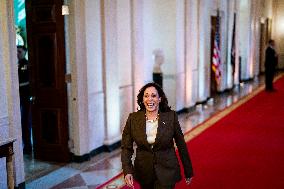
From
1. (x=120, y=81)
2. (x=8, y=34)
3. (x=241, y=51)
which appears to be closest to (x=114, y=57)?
(x=120, y=81)

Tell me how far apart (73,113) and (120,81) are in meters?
1.35

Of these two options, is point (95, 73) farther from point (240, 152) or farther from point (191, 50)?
point (191, 50)

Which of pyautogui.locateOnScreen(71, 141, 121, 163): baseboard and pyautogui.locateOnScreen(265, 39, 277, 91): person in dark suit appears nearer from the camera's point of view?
pyautogui.locateOnScreen(71, 141, 121, 163): baseboard

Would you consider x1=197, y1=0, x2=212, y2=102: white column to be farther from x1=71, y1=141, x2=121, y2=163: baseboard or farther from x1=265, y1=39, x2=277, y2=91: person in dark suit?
x1=71, y1=141, x2=121, y2=163: baseboard

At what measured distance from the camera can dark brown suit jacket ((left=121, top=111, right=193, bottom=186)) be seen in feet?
10.6

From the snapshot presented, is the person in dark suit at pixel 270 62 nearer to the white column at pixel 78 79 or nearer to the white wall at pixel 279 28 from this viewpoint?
the white column at pixel 78 79

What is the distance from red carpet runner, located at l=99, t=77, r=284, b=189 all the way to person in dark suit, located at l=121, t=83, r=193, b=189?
1.91 m

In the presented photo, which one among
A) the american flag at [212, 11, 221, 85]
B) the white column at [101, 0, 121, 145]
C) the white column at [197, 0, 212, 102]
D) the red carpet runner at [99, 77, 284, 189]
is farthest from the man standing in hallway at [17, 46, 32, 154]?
the american flag at [212, 11, 221, 85]

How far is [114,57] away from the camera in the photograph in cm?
689

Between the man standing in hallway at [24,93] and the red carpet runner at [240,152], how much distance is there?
2.35 m

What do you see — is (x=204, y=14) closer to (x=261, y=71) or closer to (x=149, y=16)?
(x=149, y=16)

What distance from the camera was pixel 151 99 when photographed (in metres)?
3.25

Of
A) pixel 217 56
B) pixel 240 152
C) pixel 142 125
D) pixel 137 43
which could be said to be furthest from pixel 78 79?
pixel 217 56

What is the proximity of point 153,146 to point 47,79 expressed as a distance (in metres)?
3.64
